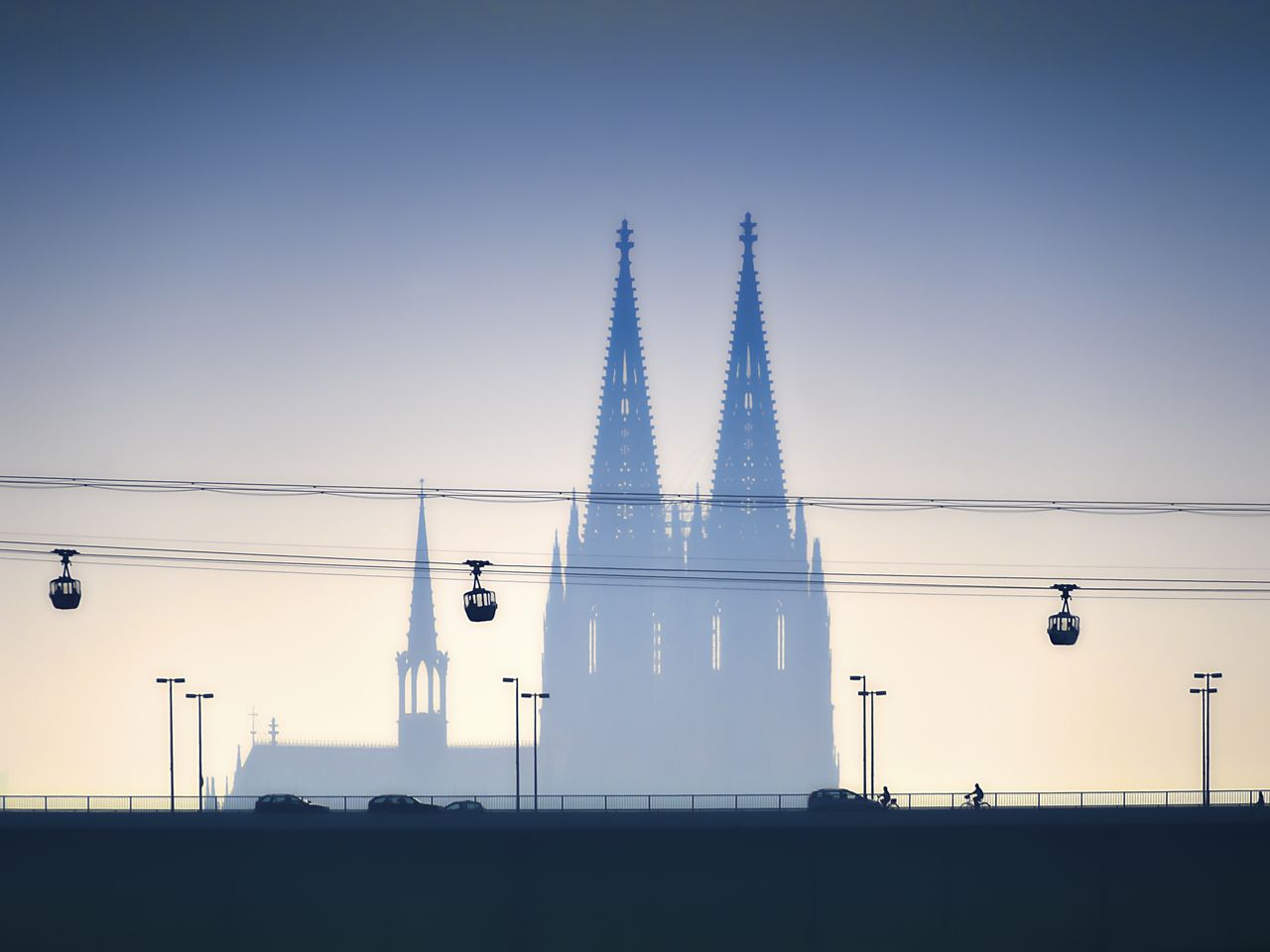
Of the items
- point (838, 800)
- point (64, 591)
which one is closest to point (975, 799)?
point (838, 800)

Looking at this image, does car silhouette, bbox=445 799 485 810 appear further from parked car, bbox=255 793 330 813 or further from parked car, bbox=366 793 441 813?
parked car, bbox=255 793 330 813

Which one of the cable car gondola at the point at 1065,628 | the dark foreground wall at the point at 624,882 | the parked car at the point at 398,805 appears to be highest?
the cable car gondola at the point at 1065,628

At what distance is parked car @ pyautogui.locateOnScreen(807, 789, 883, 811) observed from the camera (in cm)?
8606

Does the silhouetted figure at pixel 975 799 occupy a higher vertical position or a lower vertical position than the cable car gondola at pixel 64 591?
lower

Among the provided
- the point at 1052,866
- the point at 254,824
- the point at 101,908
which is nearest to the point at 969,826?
the point at 1052,866

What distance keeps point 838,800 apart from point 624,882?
20.2 metres

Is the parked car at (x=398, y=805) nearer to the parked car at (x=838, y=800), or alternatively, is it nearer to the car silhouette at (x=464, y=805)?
the car silhouette at (x=464, y=805)

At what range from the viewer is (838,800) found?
90.8 m

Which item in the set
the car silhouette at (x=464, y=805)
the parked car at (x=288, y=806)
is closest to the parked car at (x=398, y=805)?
the car silhouette at (x=464, y=805)

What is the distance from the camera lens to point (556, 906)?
72000mm

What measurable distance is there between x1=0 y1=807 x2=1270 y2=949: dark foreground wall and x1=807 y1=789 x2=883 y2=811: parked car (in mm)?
9654

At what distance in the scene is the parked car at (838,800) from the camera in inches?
3388

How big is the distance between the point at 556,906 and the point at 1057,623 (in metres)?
17.8

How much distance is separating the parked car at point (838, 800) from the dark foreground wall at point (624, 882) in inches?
380
